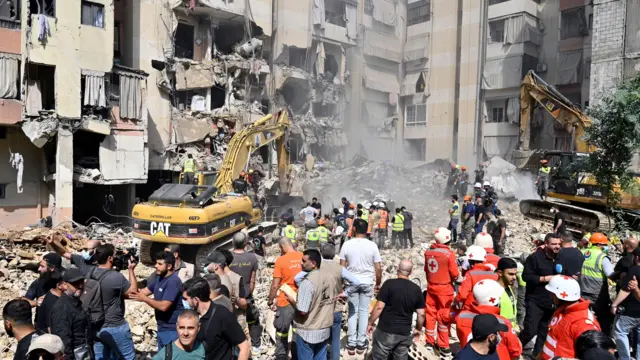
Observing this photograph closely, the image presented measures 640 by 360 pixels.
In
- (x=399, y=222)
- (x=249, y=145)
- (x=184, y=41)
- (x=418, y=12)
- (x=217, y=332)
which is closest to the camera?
(x=217, y=332)

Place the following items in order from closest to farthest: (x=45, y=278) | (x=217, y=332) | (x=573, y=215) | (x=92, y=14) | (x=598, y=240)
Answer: (x=217, y=332) < (x=45, y=278) < (x=598, y=240) < (x=573, y=215) < (x=92, y=14)

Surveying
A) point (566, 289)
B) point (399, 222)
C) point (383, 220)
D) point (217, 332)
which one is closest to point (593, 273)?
point (566, 289)

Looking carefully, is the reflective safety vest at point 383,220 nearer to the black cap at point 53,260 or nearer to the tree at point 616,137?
the tree at point 616,137

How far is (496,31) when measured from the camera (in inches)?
1158

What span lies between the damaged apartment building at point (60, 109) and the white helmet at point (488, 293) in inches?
634

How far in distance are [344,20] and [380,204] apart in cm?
1904

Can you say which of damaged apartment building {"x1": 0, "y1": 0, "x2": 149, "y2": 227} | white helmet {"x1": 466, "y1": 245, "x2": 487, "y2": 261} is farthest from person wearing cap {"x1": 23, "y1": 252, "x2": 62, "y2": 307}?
damaged apartment building {"x1": 0, "y1": 0, "x2": 149, "y2": 227}

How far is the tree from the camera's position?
1030 cm

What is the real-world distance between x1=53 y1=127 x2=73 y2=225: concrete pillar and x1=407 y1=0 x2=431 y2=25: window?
27057 millimetres

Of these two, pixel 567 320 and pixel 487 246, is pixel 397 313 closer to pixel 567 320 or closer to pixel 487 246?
pixel 567 320

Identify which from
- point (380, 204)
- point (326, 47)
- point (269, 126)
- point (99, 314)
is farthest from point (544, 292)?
point (326, 47)

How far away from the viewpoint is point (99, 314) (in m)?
4.71

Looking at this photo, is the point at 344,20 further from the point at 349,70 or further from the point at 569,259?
the point at 569,259

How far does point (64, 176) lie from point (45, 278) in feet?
43.6
